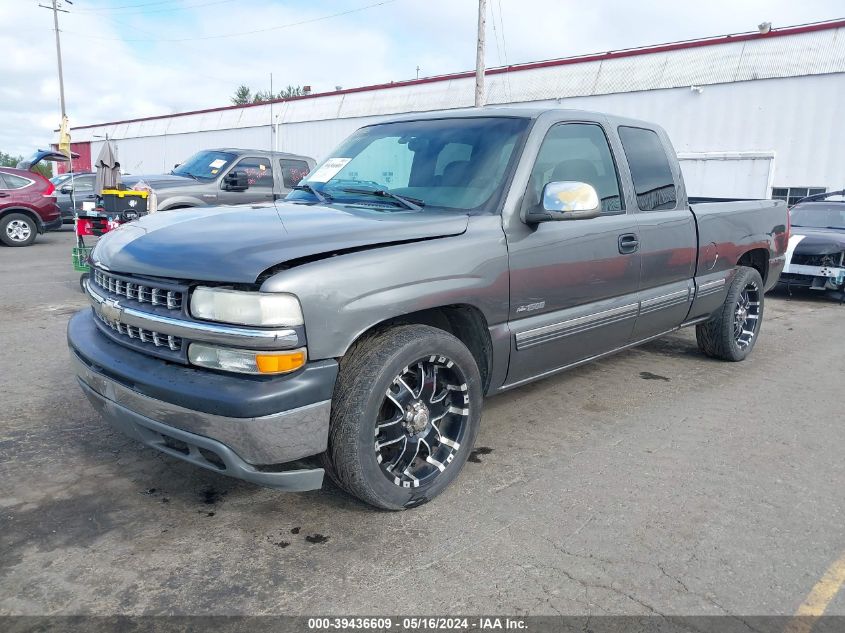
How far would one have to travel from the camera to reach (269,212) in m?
3.29

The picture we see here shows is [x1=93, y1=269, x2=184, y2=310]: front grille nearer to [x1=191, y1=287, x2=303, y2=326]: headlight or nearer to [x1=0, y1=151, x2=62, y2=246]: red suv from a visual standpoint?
[x1=191, y1=287, x2=303, y2=326]: headlight

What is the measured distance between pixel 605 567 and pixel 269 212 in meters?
2.27

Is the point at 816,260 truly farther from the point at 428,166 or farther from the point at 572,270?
the point at 428,166

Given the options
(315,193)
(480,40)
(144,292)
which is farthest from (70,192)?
(144,292)

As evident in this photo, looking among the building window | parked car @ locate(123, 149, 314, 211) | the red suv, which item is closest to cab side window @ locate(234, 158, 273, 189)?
parked car @ locate(123, 149, 314, 211)

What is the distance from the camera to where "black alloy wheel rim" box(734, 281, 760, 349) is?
5.63m

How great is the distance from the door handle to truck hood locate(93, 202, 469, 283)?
130 cm

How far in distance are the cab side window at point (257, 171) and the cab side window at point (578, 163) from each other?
754 centimetres

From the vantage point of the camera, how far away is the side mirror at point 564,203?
127 inches

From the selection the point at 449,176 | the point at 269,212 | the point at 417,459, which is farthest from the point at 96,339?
the point at 449,176

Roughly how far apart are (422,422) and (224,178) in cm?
829

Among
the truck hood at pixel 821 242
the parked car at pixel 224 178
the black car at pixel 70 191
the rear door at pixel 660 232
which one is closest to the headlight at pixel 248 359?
the rear door at pixel 660 232

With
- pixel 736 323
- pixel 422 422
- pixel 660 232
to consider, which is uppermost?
pixel 660 232

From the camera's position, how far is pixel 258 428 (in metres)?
2.37
